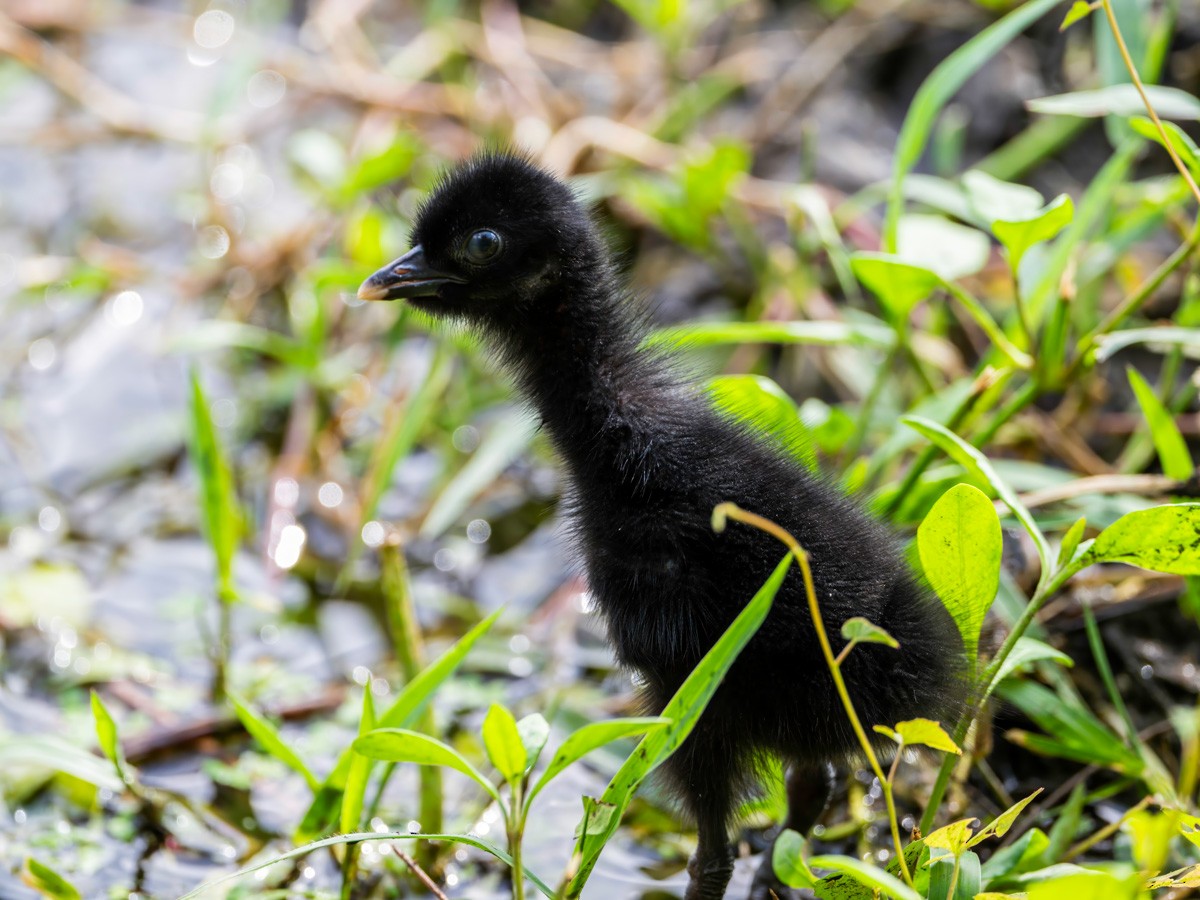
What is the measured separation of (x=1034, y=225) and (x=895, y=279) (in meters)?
0.35

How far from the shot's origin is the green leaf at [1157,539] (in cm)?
192

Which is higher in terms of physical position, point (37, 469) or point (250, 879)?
point (37, 469)

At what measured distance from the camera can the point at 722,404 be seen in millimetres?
2576

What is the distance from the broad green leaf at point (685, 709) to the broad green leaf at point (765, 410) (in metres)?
0.58

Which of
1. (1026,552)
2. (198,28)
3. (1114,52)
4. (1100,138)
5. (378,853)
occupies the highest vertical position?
(198,28)

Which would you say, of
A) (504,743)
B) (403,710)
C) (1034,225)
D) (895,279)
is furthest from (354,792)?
(1034,225)

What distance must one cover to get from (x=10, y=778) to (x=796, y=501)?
73.6 inches

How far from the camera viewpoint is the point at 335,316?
4.67 meters

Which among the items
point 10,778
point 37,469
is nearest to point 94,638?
point 10,778

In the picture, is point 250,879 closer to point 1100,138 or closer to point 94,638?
point 94,638

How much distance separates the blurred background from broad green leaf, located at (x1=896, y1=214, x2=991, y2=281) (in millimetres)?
290

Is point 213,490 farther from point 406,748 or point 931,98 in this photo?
point 931,98

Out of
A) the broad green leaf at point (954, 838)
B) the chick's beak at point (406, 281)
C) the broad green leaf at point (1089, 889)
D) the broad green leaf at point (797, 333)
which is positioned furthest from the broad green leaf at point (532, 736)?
the broad green leaf at point (797, 333)

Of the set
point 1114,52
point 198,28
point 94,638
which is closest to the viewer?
point 1114,52
